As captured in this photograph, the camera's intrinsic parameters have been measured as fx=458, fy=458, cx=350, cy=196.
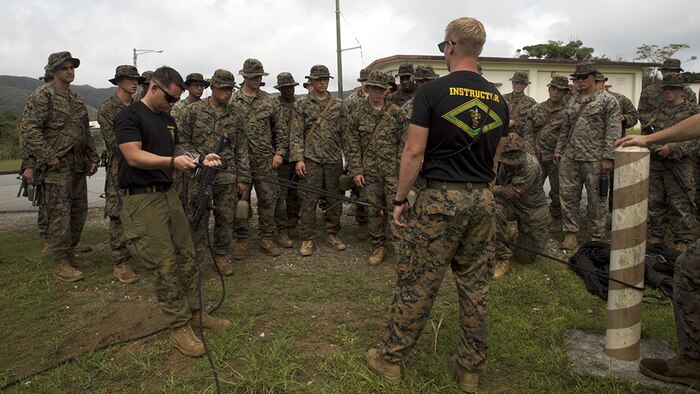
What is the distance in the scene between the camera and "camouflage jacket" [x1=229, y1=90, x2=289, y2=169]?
19.0ft

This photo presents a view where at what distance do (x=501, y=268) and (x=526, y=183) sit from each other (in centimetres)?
98

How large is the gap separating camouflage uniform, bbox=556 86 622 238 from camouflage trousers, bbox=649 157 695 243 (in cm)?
61

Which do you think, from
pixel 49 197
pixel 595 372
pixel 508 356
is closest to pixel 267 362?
pixel 508 356

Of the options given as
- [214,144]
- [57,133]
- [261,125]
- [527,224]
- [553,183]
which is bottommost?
[527,224]

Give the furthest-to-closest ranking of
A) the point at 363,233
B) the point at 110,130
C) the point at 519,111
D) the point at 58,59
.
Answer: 1. the point at 519,111
2. the point at 363,233
3. the point at 110,130
4. the point at 58,59

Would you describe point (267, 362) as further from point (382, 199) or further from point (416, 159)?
point (382, 199)

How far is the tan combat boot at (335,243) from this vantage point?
6.05 meters

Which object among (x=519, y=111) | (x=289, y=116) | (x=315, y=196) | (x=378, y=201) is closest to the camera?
(x=378, y=201)

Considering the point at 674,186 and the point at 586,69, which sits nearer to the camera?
the point at 674,186

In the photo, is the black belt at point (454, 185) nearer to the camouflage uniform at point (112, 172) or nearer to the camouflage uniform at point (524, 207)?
the camouflage uniform at point (524, 207)

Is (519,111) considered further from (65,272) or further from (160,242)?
(65,272)

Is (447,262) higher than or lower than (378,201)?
lower

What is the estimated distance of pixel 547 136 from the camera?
6992 mm

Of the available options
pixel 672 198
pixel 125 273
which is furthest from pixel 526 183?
pixel 125 273
